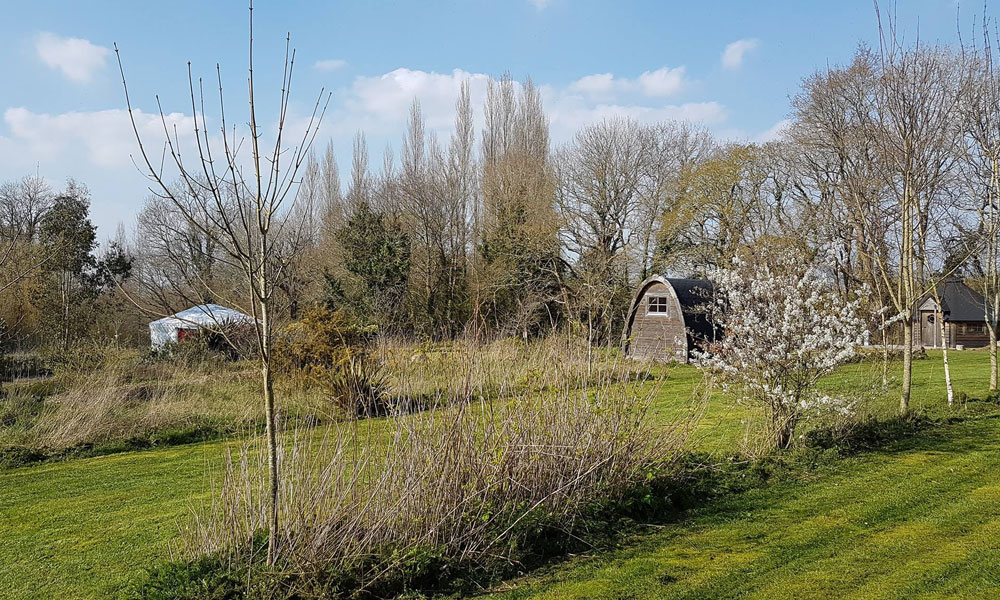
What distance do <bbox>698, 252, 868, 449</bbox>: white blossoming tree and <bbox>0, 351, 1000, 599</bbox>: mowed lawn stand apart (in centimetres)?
66

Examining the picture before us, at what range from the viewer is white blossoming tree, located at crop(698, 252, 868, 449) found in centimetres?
686

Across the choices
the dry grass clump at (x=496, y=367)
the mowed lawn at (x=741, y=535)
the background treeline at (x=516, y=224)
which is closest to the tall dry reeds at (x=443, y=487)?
the dry grass clump at (x=496, y=367)

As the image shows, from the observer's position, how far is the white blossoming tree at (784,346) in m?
6.86

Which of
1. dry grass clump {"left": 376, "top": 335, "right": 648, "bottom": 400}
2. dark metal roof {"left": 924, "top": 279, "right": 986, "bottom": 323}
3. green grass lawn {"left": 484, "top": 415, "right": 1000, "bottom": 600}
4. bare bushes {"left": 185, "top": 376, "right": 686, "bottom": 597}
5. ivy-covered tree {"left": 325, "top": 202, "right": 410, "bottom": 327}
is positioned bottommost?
green grass lawn {"left": 484, "top": 415, "right": 1000, "bottom": 600}

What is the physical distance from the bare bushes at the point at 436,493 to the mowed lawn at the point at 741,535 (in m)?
0.44

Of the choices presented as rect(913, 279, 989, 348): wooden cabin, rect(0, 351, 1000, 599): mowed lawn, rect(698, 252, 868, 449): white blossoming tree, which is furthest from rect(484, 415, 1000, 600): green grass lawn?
rect(913, 279, 989, 348): wooden cabin

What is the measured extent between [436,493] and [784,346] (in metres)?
4.22

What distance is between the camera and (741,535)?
16.0ft

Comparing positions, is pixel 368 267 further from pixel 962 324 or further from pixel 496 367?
pixel 962 324

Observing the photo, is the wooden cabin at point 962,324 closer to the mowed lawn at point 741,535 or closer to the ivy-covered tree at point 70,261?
the mowed lawn at point 741,535

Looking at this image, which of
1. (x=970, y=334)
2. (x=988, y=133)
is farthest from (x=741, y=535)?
(x=970, y=334)

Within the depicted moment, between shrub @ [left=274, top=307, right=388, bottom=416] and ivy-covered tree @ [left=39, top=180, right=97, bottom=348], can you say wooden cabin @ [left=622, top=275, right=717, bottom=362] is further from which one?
ivy-covered tree @ [left=39, top=180, right=97, bottom=348]

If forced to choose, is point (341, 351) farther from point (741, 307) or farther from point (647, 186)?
point (647, 186)

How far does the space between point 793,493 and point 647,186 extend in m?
23.1
